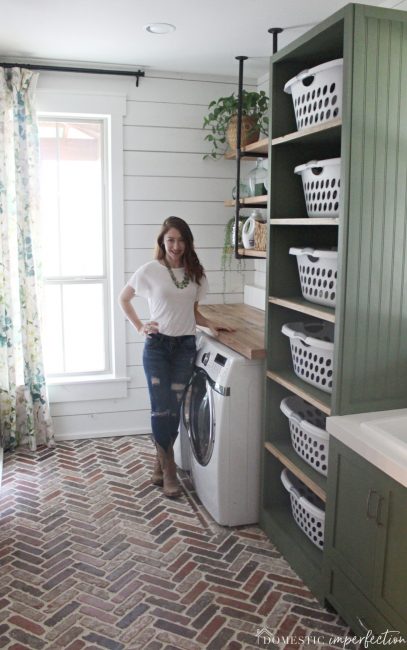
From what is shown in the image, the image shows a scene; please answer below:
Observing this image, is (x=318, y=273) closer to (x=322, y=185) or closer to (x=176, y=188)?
(x=322, y=185)

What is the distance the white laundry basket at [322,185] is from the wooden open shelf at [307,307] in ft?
1.22

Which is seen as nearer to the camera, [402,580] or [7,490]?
[402,580]

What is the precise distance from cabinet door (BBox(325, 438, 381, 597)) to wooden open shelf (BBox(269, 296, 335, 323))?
475 millimetres

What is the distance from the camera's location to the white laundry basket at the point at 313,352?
239 cm

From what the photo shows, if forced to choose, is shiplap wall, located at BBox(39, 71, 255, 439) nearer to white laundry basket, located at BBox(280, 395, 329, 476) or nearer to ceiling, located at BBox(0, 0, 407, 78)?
ceiling, located at BBox(0, 0, 407, 78)

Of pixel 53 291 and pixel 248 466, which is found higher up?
pixel 53 291

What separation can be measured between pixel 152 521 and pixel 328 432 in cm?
126

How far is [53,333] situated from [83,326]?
0.21 metres

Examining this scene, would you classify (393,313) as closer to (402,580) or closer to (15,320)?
(402,580)

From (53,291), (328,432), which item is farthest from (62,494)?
(328,432)

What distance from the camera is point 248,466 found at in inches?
117

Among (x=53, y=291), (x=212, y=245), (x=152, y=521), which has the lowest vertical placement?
(x=152, y=521)

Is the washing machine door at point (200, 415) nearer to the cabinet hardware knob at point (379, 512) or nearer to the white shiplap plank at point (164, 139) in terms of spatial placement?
the cabinet hardware knob at point (379, 512)

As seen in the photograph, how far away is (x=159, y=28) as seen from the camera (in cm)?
311
